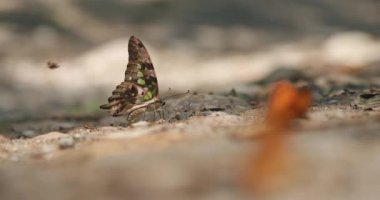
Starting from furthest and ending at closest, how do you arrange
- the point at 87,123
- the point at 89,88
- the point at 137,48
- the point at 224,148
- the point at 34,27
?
the point at 34,27
the point at 89,88
the point at 87,123
the point at 137,48
the point at 224,148

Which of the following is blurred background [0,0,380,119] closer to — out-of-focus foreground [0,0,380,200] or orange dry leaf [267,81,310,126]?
out-of-focus foreground [0,0,380,200]

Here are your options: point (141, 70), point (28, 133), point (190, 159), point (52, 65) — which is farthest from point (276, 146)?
point (52, 65)

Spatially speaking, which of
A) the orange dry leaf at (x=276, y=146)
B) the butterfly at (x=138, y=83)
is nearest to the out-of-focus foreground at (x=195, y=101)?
the orange dry leaf at (x=276, y=146)

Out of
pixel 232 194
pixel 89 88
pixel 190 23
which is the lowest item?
pixel 232 194

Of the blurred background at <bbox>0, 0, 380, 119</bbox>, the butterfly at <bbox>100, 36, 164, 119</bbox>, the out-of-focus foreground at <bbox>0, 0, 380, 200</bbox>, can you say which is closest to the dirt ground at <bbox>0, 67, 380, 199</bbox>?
the out-of-focus foreground at <bbox>0, 0, 380, 200</bbox>

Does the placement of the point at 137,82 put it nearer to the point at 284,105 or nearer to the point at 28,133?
the point at 28,133

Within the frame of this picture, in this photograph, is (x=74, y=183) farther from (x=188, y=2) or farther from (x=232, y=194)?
(x=188, y=2)

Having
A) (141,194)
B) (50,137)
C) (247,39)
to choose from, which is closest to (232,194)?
(141,194)
